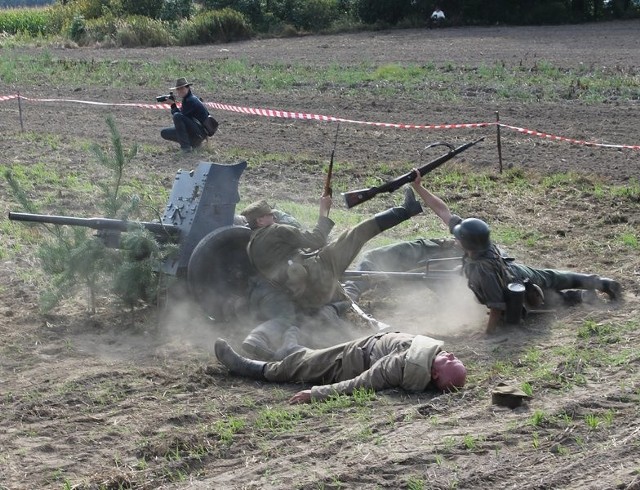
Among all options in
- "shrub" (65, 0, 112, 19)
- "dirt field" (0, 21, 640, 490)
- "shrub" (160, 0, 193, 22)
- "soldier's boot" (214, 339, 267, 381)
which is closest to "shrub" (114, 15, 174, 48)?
"shrub" (160, 0, 193, 22)

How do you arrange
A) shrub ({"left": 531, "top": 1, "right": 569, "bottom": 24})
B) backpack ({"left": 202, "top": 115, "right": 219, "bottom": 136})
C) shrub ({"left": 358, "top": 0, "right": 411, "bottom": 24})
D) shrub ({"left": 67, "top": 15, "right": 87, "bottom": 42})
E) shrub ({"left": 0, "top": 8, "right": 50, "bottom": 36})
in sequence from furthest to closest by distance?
shrub ({"left": 0, "top": 8, "right": 50, "bottom": 36}) < shrub ({"left": 358, "top": 0, "right": 411, "bottom": 24}) < shrub ({"left": 531, "top": 1, "right": 569, "bottom": 24}) < shrub ({"left": 67, "top": 15, "right": 87, "bottom": 42}) < backpack ({"left": 202, "top": 115, "right": 219, "bottom": 136})

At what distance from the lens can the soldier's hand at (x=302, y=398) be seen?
838cm

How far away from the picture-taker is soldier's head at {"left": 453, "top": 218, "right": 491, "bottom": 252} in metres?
9.93

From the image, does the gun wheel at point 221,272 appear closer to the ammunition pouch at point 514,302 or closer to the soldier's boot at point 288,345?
the soldier's boot at point 288,345

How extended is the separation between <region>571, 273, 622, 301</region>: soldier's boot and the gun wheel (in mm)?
3065

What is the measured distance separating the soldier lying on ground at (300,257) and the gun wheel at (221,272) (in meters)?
0.22

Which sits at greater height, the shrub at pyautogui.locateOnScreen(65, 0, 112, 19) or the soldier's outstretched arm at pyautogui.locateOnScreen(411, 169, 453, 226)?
the shrub at pyautogui.locateOnScreen(65, 0, 112, 19)

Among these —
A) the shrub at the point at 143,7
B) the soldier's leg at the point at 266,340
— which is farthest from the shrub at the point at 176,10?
the soldier's leg at the point at 266,340

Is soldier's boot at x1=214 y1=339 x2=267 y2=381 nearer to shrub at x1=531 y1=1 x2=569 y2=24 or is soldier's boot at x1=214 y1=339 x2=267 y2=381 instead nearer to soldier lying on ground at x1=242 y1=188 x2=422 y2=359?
soldier lying on ground at x1=242 y1=188 x2=422 y2=359

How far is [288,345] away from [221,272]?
1.45 metres

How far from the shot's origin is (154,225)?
10.9 m

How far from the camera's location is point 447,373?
8.20m

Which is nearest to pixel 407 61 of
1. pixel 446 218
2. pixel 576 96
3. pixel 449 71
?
pixel 449 71

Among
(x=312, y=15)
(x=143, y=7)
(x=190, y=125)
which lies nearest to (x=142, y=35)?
(x=143, y=7)
